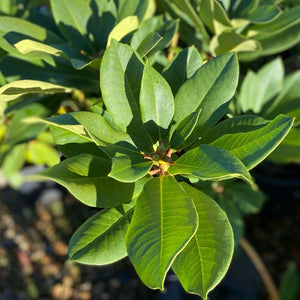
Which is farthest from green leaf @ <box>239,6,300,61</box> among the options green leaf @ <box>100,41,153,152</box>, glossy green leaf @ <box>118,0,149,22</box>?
green leaf @ <box>100,41,153,152</box>

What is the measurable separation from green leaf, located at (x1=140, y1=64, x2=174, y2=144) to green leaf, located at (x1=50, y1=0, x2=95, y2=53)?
0.82 feet

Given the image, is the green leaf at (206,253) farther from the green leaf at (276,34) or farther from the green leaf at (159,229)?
the green leaf at (276,34)

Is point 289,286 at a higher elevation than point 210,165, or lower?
lower

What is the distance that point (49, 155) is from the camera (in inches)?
51.9

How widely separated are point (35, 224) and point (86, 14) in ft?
5.58

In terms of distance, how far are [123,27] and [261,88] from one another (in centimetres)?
46

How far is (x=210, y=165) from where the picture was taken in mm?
536

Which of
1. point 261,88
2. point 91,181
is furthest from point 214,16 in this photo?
point 91,181

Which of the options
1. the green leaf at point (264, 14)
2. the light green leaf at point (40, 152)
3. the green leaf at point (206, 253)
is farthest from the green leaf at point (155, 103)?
the light green leaf at point (40, 152)

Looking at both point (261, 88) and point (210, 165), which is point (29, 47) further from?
point (261, 88)

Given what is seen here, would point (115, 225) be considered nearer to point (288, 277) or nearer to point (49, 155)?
point (49, 155)

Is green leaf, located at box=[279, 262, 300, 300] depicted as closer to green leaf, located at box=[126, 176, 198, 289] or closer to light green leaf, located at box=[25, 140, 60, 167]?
light green leaf, located at box=[25, 140, 60, 167]

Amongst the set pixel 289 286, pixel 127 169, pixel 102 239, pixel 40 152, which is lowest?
pixel 289 286

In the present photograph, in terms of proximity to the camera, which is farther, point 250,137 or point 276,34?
point 276,34
